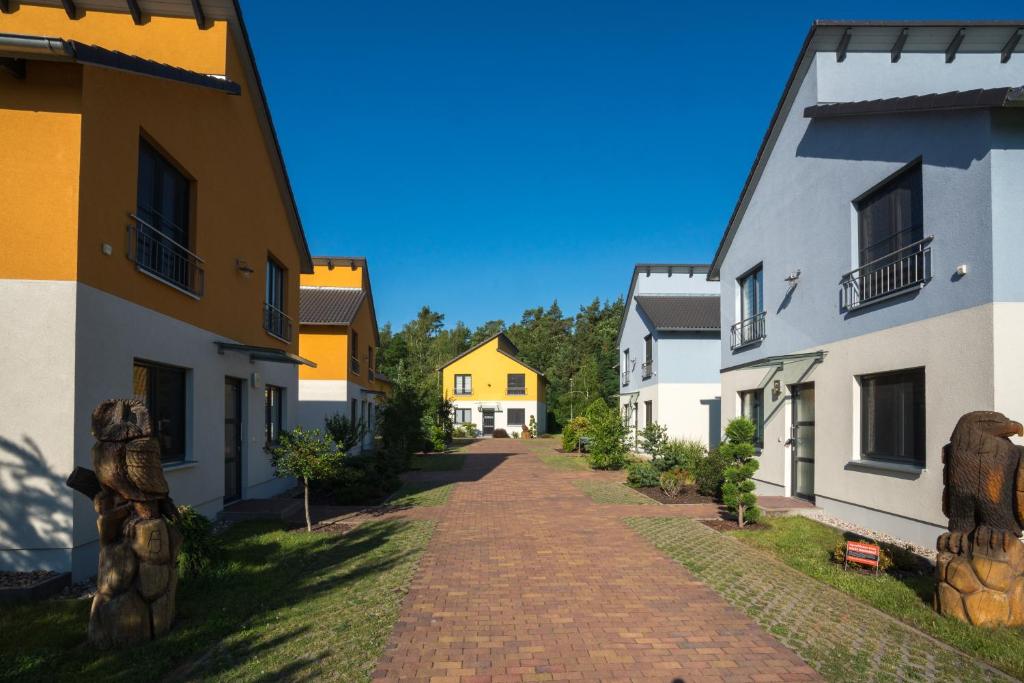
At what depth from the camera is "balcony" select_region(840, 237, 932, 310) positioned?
27.3ft

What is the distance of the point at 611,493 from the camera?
14.6 meters

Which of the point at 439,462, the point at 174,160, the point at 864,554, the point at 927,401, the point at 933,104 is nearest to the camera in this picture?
the point at 864,554

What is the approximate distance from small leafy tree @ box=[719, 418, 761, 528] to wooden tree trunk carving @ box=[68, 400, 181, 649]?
26.2 feet

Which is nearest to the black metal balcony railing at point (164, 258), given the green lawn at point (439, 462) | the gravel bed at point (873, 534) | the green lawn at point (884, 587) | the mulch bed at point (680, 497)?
the green lawn at point (884, 587)

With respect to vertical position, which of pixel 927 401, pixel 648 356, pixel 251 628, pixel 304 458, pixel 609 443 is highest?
pixel 648 356

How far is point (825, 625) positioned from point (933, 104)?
6.51 m

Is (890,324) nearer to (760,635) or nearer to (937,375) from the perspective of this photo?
(937,375)

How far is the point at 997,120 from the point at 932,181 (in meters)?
1.10

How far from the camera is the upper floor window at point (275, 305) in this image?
13.7m

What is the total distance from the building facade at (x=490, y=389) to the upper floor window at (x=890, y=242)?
36.4 meters

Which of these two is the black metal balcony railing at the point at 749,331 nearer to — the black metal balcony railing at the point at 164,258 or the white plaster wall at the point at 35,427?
the black metal balcony railing at the point at 164,258

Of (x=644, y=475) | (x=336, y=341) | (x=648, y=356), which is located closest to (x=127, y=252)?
(x=644, y=475)

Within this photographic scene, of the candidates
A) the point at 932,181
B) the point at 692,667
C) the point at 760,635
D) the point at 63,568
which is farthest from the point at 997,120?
the point at 63,568

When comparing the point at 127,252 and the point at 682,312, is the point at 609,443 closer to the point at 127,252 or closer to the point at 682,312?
the point at 682,312
